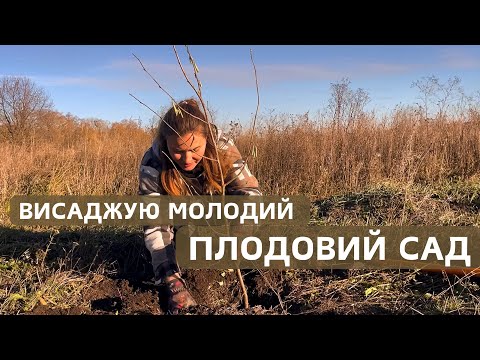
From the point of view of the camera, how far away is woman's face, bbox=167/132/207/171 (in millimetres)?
2455

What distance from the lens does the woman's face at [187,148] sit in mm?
2455

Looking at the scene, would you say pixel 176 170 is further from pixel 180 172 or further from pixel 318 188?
pixel 318 188

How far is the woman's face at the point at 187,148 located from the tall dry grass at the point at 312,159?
311 centimetres

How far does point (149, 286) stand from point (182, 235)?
15.8 inches

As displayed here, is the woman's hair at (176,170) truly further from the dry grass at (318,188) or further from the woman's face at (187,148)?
the dry grass at (318,188)

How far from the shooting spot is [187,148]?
246 centimetres

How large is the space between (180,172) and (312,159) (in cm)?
372

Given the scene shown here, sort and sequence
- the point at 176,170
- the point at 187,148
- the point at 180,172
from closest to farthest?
the point at 187,148
the point at 176,170
the point at 180,172

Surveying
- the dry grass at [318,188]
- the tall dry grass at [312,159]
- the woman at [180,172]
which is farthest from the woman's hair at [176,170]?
the tall dry grass at [312,159]

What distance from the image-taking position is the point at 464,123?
21.9 feet

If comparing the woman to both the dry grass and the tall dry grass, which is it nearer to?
the dry grass

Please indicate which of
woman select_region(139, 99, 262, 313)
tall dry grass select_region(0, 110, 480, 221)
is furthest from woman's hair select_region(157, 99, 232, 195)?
tall dry grass select_region(0, 110, 480, 221)

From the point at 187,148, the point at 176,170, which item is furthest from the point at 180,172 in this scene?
the point at 187,148
